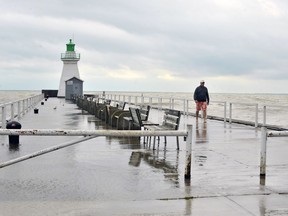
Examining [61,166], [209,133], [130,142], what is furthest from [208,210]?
[209,133]

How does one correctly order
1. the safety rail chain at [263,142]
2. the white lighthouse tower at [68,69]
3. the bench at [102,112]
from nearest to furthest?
1. the safety rail chain at [263,142]
2. the bench at [102,112]
3. the white lighthouse tower at [68,69]

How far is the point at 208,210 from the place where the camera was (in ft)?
16.7

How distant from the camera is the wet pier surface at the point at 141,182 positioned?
518 centimetres

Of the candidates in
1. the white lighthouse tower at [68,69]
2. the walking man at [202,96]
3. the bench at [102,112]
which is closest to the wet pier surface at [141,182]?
the bench at [102,112]

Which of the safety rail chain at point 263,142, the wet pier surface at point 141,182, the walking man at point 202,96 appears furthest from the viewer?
the walking man at point 202,96

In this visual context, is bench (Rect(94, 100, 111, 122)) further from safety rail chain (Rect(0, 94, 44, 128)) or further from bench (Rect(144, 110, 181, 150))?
bench (Rect(144, 110, 181, 150))

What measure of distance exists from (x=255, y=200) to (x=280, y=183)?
1.13 m

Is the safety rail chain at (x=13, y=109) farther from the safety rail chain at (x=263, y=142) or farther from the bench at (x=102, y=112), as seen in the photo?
the safety rail chain at (x=263, y=142)

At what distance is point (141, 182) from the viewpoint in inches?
255

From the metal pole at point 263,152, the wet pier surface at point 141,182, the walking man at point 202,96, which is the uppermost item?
the walking man at point 202,96

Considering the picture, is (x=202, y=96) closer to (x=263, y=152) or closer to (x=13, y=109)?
(x=13, y=109)

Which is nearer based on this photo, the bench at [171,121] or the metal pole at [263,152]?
the metal pole at [263,152]

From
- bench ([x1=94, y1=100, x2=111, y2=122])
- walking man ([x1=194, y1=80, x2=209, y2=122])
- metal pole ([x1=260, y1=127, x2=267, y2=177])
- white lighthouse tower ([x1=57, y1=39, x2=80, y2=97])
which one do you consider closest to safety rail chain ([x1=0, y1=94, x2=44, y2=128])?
bench ([x1=94, y1=100, x2=111, y2=122])

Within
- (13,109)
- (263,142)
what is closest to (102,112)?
(13,109)
